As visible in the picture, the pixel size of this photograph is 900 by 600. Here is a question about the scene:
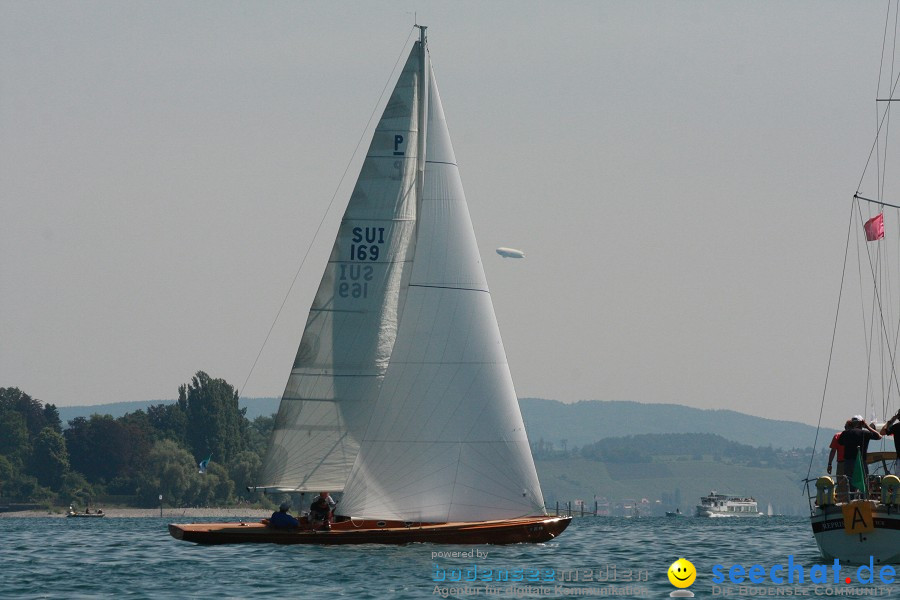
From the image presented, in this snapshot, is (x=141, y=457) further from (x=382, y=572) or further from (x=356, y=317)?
(x=382, y=572)

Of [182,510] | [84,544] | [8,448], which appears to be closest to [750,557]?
[84,544]

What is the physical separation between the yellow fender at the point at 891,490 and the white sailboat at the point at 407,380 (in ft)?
36.6

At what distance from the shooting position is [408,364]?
4181 centimetres

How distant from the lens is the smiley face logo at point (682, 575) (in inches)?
1299

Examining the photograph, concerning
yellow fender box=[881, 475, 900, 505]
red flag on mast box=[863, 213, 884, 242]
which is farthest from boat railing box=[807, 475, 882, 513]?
red flag on mast box=[863, 213, 884, 242]

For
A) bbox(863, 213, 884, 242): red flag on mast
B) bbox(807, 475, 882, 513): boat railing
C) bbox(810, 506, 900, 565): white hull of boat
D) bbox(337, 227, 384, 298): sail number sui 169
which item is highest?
bbox(863, 213, 884, 242): red flag on mast

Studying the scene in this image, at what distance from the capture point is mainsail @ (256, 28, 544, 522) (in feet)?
136

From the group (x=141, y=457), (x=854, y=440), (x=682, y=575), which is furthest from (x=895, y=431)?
(x=141, y=457)

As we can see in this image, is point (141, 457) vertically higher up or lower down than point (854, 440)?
higher up

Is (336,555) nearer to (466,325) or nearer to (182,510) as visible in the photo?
(466,325)

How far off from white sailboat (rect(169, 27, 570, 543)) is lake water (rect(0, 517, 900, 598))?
112cm

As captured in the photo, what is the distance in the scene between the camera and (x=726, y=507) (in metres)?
191

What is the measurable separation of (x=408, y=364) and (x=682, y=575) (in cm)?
1117

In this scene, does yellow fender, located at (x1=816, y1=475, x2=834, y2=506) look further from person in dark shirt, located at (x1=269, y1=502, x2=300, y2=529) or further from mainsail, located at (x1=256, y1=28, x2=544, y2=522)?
person in dark shirt, located at (x1=269, y1=502, x2=300, y2=529)
